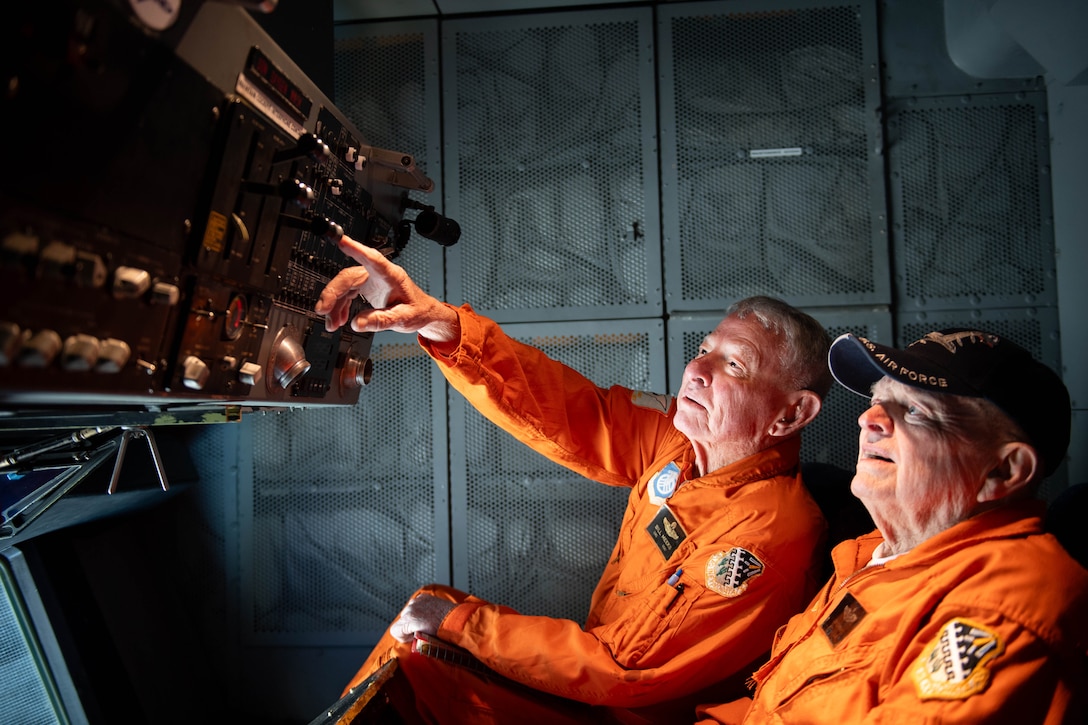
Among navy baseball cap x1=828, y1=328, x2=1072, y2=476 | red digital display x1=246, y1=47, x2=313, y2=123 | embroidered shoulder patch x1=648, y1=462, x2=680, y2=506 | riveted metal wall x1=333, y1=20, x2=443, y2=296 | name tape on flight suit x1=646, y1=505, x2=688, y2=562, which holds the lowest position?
name tape on flight suit x1=646, y1=505, x2=688, y2=562

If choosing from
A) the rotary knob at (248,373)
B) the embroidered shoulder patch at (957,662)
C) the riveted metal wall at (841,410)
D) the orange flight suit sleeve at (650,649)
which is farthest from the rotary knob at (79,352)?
the riveted metal wall at (841,410)

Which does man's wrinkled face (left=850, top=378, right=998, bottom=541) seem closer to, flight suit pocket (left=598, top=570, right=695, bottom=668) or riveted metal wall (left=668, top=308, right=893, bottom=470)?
flight suit pocket (left=598, top=570, right=695, bottom=668)

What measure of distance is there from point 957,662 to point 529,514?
1.82m

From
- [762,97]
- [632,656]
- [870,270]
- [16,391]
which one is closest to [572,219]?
[762,97]

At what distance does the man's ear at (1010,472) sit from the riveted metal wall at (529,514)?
1.52m

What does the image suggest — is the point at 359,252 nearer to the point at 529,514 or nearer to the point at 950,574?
the point at 950,574

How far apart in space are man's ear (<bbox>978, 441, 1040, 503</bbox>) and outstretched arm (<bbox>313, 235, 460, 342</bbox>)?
1353 millimetres

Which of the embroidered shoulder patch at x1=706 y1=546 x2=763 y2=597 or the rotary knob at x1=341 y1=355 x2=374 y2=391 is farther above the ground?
the rotary knob at x1=341 y1=355 x2=374 y2=391

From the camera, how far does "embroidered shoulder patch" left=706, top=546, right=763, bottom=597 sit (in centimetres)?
181

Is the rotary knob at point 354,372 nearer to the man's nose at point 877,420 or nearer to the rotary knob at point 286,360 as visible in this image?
the rotary knob at point 286,360

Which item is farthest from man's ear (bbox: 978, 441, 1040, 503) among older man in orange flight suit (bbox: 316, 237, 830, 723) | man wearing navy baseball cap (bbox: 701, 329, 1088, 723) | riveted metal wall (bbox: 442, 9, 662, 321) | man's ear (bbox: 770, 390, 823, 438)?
riveted metal wall (bbox: 442, 9, 662, 321)

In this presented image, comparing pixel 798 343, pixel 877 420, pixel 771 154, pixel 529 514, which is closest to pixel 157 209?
pixel 877 420

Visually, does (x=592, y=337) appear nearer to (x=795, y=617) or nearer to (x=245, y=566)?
(x=795, y=617)

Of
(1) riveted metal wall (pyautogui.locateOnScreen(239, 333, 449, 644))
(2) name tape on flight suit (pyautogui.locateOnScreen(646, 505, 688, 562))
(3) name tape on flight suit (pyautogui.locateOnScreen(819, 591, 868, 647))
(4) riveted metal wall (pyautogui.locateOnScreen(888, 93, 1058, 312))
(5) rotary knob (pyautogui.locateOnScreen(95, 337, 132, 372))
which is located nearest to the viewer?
(5) rotary knob (pyautogui.locateOnScreen(95, 337, 132, 372))
